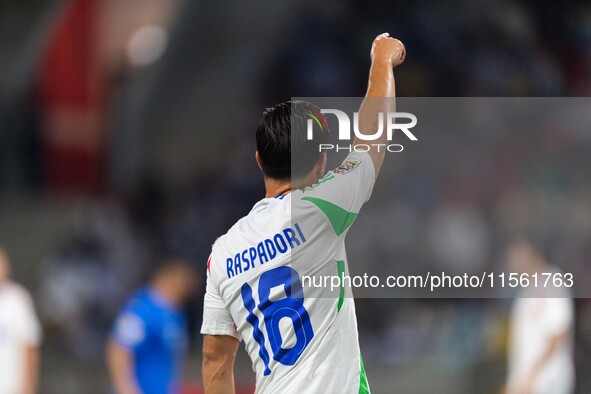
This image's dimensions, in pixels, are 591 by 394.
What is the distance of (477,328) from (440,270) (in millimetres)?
861

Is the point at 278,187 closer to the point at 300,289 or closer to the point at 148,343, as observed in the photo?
the point at 300,289

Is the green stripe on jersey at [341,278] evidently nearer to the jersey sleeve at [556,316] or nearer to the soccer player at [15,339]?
the soccer player at [15,339]

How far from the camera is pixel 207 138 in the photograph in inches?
575

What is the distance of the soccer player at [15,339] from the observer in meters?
7.35

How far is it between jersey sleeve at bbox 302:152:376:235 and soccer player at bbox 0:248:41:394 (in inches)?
200

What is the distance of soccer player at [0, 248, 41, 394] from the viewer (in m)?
7.35

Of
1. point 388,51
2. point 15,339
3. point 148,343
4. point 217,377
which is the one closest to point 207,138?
point 15,339

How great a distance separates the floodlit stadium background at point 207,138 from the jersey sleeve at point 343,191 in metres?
7.06

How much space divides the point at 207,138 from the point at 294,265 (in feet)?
39.0

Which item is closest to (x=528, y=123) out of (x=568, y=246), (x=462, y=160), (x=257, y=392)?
(x=462, y=160)

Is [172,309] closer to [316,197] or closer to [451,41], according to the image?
[316,197]

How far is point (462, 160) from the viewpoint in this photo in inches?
460

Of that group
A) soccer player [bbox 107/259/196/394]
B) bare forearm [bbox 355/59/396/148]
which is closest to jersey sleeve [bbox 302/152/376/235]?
bare forearm [bbox 355/59/396/148]

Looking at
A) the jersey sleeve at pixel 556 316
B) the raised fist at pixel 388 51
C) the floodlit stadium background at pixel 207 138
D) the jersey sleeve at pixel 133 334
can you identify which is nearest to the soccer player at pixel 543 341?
A: the jersey sleeve at pixel 556 316
